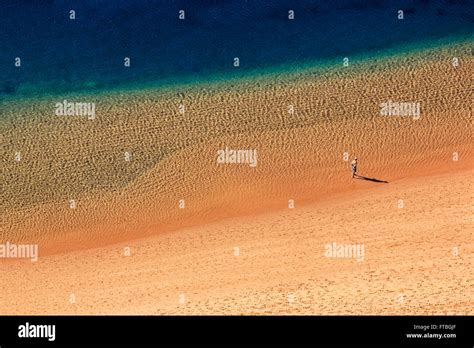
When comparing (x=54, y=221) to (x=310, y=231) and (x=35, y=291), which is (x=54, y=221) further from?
(x=310, y=231)

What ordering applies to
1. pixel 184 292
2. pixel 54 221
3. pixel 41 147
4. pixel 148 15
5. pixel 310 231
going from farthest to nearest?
pixel 148 15
pixel 41 147
pixel 54 221
pixel 310 231
pixel 184 292

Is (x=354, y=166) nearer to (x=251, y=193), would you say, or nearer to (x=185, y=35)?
(x=251, y=193)

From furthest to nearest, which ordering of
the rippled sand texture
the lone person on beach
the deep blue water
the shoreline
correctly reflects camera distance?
the deep blue water
the shoreline
the lone person on beach
the rippled sand texture

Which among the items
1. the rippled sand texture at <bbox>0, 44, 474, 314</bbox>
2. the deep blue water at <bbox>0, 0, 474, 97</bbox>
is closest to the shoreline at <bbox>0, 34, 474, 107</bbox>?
the rippled sand texture at <bbox>0, 44, 474, 314</bbox>

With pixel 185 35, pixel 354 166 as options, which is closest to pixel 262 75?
pixel 185 35

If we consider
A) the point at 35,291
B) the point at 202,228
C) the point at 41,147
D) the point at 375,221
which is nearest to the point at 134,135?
the point at 41,147

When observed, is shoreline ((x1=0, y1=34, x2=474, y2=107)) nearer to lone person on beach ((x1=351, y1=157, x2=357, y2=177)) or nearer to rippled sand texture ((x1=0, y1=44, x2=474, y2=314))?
rippled sand texture ((x1=0, y1=44, x2=474, y2=314))

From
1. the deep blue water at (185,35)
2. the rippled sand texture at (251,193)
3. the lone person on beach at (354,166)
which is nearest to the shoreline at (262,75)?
the rippled sand texture at (251,193)
